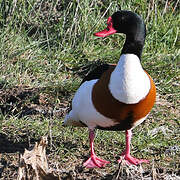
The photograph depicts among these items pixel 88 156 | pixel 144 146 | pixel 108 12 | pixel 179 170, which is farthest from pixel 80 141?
pixel 108 12

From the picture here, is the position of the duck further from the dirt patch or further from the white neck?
the dirt patch

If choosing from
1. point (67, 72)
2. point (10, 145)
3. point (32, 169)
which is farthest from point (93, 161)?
point (67, 72)

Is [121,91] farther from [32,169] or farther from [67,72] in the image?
[67,72]

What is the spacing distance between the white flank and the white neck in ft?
0.79

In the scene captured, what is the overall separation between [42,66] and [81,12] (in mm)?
838

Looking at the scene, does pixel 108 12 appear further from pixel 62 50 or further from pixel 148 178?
pixel 148 178

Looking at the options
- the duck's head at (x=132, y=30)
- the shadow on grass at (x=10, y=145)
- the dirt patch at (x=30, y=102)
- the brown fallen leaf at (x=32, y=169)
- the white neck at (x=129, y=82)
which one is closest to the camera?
the brown fallen leaf at (x=32, y=169)

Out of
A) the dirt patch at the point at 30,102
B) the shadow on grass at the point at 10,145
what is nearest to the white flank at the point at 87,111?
Result: the shadow on grass at the point at 10,145

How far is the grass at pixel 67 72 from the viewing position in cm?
452

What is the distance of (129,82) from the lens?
387 centimetres

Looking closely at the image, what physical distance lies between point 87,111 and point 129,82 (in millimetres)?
463

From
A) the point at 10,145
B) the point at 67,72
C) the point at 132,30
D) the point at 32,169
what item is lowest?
the point at 67,72

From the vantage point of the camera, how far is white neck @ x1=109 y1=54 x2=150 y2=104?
152 inches

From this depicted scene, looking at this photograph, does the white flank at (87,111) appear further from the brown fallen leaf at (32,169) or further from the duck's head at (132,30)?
the brown fallen leaf at (32,169)
